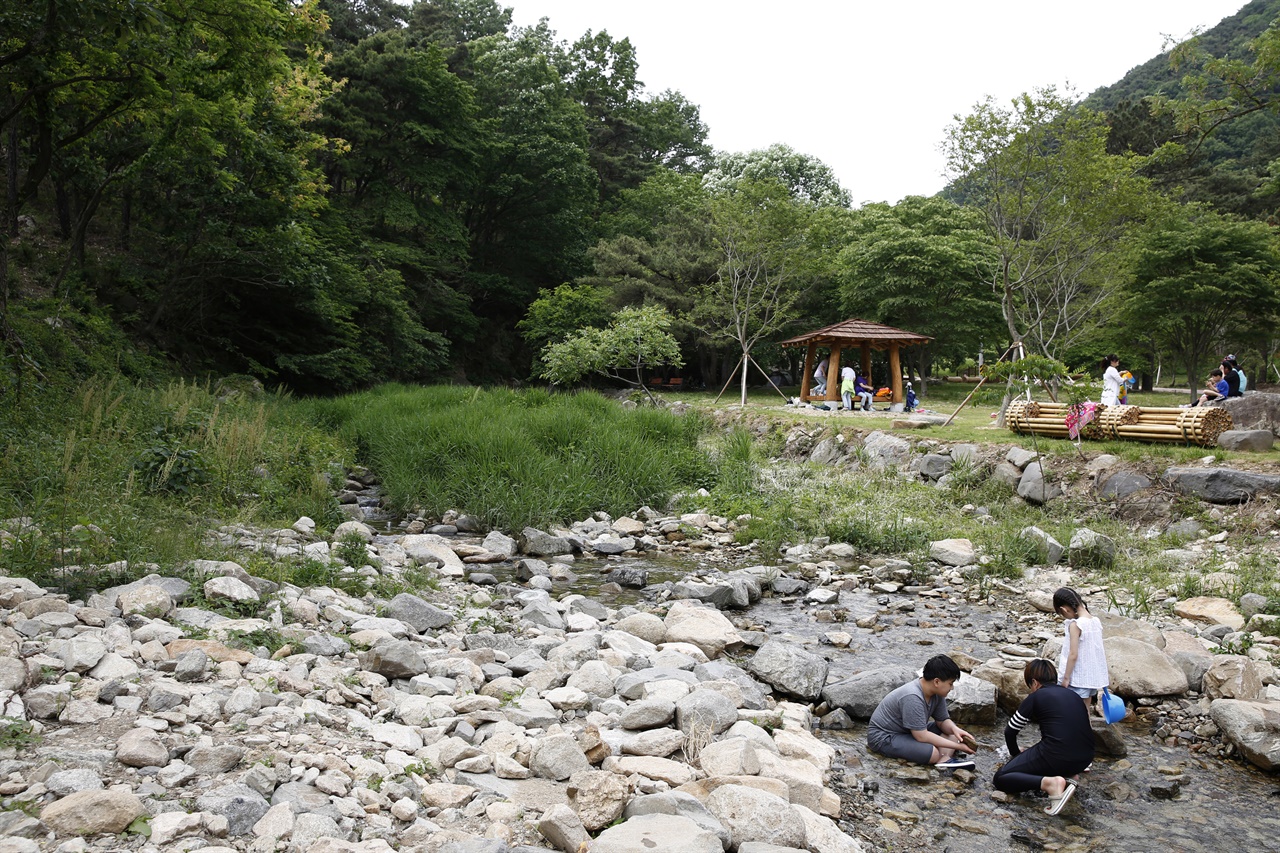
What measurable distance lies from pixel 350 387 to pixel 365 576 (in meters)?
16.6

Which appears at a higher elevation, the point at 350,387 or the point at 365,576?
the point at 350,387

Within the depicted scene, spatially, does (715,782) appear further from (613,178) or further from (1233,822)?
(613,178)

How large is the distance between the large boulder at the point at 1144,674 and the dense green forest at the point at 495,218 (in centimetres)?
836

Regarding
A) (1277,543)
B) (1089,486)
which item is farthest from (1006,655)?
(1089,486)

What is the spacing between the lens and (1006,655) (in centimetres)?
625

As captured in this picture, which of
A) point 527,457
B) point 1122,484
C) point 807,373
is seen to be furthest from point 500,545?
point 807,373

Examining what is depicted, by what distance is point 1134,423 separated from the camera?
1119 centimetres

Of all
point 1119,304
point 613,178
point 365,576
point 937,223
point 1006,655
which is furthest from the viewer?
point 613,178

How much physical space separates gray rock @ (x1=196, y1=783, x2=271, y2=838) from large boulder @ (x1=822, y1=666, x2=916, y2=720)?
3652mm

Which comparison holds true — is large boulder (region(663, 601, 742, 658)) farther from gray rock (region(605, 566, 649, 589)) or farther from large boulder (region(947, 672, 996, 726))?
large boulder (region(947, 672, 996, 726))

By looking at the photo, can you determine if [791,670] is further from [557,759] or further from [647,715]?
[557,759]

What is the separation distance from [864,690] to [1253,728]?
2.19 m

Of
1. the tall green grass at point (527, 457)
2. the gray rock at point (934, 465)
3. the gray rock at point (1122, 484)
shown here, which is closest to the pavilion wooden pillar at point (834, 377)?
the tall green grass at point (527, 457)

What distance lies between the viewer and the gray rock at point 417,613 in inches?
231
